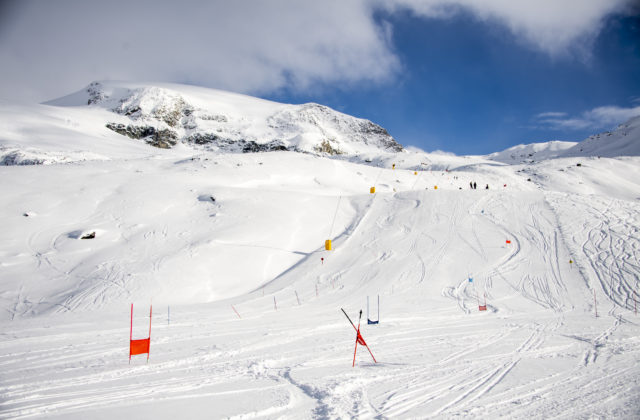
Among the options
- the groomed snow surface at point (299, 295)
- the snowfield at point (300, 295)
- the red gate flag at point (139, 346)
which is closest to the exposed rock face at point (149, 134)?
the snowfield at point (300, 295)

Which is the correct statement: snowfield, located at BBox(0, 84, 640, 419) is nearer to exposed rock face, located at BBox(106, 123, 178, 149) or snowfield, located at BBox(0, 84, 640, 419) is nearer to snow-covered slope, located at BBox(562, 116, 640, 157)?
snow-covered slope, located at BBox(562, 116, 640, 157)

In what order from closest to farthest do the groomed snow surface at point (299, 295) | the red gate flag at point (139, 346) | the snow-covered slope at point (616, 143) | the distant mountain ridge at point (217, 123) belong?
the groomed snow surface at point (299, 295) → the red gate flag at point (139, 346) → the snow-covered slope at point (616, 143) → the distant mountain ridge at point (217, 123)

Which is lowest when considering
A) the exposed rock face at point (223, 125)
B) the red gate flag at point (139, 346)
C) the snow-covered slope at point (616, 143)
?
the red gate flag at point (139, 346)

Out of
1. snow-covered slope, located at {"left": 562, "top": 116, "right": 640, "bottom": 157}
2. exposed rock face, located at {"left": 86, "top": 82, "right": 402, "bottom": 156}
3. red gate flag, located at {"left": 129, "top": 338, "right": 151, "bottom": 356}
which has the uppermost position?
exposed rock face, located at {"left": 86, "top": 82, "right": 402, "bottom": 156}

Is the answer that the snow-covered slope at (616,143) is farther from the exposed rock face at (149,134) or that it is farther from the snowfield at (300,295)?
the exposed rock face at (149,134)

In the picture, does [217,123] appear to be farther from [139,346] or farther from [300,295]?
[139,346]

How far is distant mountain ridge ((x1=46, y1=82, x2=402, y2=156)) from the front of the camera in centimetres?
10194

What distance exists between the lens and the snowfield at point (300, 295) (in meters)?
5.69

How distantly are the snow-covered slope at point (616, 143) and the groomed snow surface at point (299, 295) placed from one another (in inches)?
2470

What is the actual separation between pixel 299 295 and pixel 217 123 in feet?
359

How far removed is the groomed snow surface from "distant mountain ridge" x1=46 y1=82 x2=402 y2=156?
7518 cm

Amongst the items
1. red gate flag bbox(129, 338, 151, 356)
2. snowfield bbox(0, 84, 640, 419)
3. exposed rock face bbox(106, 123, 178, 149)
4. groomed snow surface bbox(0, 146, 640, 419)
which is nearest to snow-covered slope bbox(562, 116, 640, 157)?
groomed snow surface bbox(0, 146, 640, 419)

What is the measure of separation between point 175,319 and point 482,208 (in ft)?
71.0

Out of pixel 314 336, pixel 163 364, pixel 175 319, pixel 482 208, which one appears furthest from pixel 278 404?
pixel 482 208
